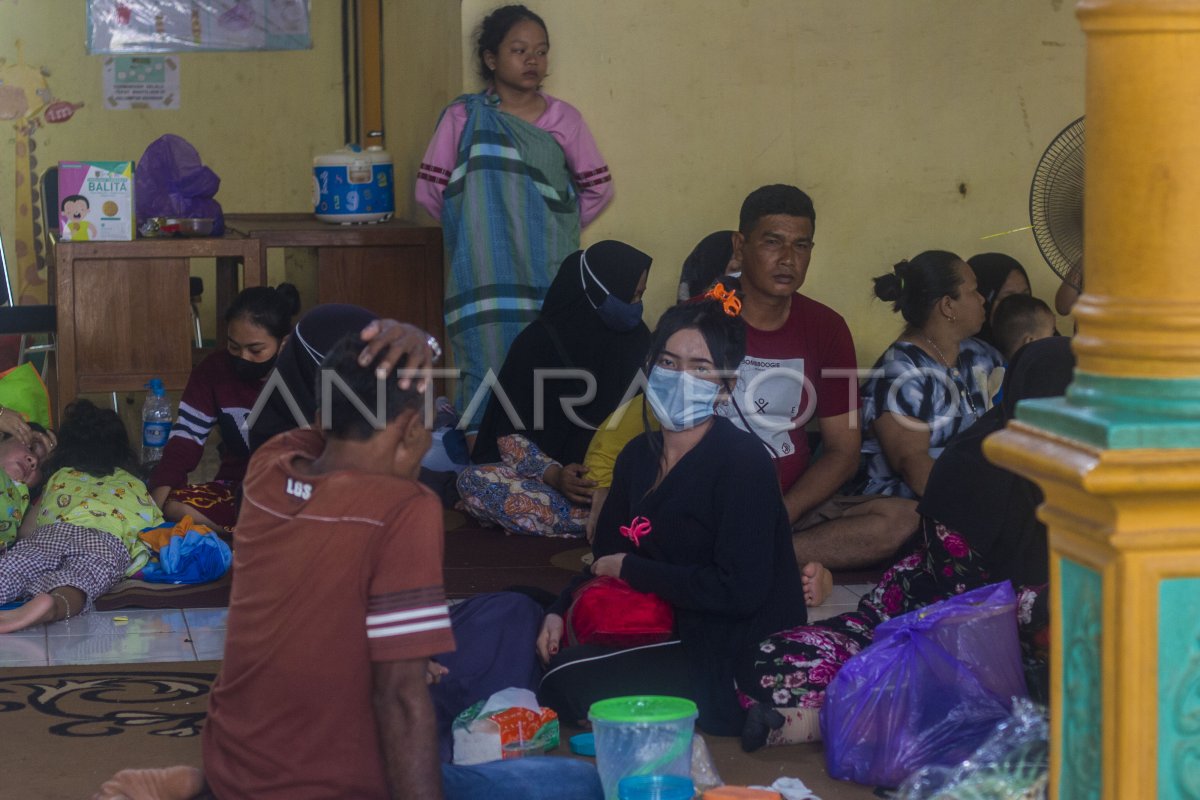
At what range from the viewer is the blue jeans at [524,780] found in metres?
2.69

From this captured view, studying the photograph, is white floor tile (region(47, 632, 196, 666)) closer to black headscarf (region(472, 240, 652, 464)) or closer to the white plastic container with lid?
black headscarf (region(472, 240, 652, 464))

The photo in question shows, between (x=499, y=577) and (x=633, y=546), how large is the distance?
1.34 meters

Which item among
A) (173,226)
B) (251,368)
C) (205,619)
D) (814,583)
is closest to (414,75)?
(173,226)

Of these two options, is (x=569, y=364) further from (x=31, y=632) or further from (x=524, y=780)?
(x=524, y=780)

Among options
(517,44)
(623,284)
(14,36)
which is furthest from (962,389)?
(14,36)

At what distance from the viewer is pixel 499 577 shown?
4977mm

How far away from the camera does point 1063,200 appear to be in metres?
3.92

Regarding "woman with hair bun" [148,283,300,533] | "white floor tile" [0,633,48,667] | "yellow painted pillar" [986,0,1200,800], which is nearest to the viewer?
"yellow painted pillar" [986,0,1200,800]

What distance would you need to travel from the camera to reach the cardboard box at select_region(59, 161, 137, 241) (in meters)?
5.88

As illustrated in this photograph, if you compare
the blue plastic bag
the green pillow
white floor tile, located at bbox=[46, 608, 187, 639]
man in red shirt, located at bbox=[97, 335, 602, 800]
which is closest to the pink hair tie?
man in red shirt, located at bbox=[97, 335, 602, 800]

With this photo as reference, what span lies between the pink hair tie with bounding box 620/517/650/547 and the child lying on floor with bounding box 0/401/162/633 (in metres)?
1.81

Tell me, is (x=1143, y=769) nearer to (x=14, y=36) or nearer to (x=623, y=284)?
(x=623, y=284)

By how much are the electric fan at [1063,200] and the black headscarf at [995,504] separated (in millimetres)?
597

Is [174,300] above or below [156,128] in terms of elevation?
below
